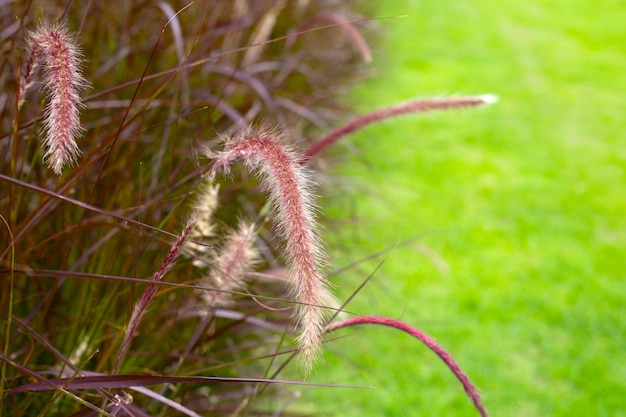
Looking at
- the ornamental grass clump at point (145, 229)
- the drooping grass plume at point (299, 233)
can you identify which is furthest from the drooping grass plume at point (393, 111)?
the drooping grass plume at point (299, 233)

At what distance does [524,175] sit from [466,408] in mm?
2286

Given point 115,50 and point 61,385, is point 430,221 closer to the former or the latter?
point 115,50

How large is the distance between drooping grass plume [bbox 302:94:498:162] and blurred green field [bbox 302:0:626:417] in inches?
8.8

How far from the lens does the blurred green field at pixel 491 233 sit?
2938 mm

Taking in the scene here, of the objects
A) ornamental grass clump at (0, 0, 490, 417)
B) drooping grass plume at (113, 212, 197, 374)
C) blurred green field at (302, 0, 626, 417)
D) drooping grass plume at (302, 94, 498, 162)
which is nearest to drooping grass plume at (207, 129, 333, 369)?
ornamental grass clump at (0, 0, 490, 417)

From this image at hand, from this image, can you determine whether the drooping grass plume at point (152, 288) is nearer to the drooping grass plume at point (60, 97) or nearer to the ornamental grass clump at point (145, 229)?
the ornamental grass clump at point (145, 229)

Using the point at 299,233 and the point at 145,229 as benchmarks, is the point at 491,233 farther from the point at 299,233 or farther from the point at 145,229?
the point at 299,233

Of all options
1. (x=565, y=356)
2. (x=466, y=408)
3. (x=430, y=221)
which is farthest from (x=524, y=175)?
(x=466, y=408)

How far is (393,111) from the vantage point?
1.48 meters

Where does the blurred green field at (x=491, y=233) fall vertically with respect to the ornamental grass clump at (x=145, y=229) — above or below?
below

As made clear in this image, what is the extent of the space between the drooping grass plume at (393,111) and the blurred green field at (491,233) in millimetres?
223

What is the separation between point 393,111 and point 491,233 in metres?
2.73

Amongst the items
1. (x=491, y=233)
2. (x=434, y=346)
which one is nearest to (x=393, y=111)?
(x=434, y=346)

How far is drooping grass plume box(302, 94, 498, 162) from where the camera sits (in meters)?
1.47
